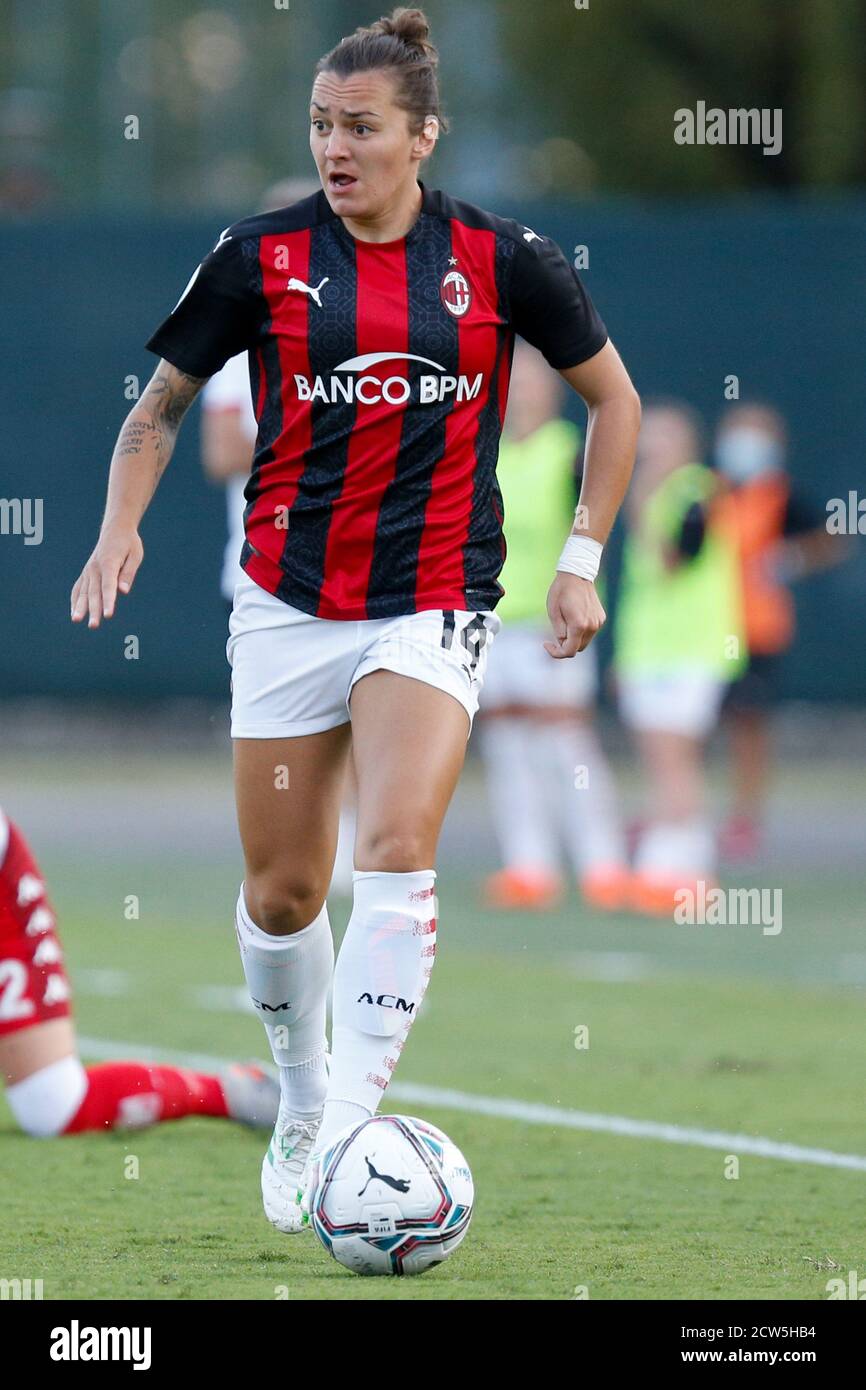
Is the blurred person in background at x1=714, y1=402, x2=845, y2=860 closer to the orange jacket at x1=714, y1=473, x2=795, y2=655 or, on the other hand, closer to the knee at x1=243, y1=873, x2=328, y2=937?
the orange jacket at x1=714, y1=473, x2=795, y2=655

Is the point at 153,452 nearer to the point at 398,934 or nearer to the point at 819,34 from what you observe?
the point at 398,934

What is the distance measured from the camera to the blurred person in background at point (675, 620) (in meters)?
11.6

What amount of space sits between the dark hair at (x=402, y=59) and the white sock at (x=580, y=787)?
6382mm

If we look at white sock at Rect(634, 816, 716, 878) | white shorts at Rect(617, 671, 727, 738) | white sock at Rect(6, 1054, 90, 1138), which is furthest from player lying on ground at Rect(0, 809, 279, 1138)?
white shorts at Rect(617, 671, 727, 738)

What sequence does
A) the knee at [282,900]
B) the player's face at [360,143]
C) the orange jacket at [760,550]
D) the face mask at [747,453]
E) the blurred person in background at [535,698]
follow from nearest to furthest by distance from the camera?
the player's face at [360,143] → the knee at [282,900] → the blurred person in background at [535,698] → the orange jacket at [760,550] → the face mask at [747,453]

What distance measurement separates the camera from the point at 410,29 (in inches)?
196

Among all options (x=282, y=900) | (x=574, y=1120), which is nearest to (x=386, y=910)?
(x=282, y=900)

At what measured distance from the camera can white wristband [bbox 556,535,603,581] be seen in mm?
5141

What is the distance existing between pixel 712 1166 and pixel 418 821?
164cm

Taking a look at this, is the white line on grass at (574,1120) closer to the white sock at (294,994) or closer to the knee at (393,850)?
the white sock at (294,994)

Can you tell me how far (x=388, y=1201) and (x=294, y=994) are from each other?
2.82 feet

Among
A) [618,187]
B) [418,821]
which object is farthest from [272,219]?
[618,187]

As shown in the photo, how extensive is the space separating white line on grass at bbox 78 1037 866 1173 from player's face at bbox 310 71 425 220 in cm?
262

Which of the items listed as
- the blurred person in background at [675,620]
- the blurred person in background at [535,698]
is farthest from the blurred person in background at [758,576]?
the blurred person in background at [535,698]
